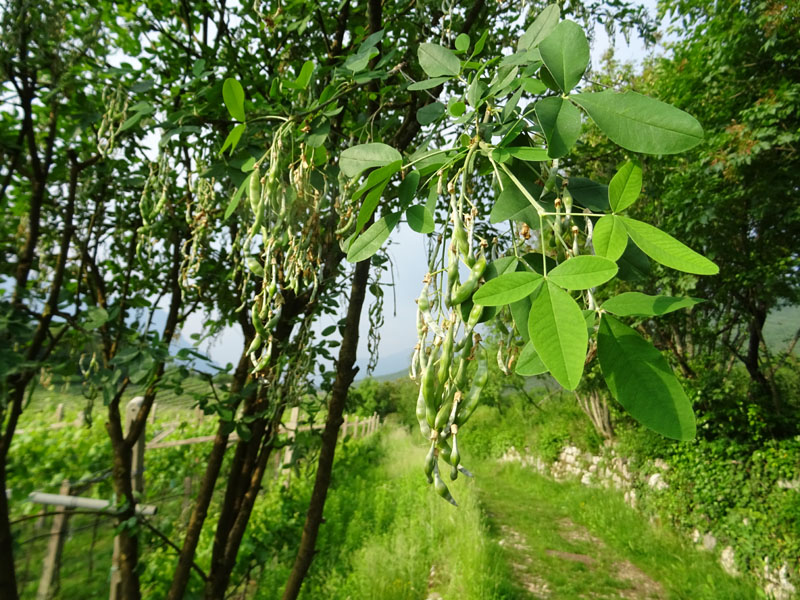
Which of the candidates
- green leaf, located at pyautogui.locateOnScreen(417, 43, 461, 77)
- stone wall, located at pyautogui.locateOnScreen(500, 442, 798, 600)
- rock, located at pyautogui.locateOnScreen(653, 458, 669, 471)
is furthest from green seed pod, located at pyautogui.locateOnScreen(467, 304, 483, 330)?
rock, located at pyautogui.locateOnScreen(653, 458, 669, 471)

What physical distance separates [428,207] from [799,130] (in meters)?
4.97

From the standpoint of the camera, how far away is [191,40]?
1.96 meters

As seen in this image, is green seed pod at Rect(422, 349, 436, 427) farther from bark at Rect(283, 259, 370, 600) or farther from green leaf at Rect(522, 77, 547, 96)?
bark at Rect(283, 259, 370, 600)

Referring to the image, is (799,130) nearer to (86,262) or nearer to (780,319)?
(780,319)

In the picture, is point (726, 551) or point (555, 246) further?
point (726, 551)

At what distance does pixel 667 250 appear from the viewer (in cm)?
43

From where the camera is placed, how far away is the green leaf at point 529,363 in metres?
0.50

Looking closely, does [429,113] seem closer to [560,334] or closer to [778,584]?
[560,334]

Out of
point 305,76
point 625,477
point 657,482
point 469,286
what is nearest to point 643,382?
point 469,286

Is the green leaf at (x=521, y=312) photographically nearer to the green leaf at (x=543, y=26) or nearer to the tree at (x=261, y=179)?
the tree at (x=261, y=179)

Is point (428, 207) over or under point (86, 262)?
under

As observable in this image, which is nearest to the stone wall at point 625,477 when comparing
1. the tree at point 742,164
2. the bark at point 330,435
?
the tree at point 742,164

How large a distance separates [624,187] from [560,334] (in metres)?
0.20

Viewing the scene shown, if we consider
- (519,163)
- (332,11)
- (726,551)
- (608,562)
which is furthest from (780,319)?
(519,163)
